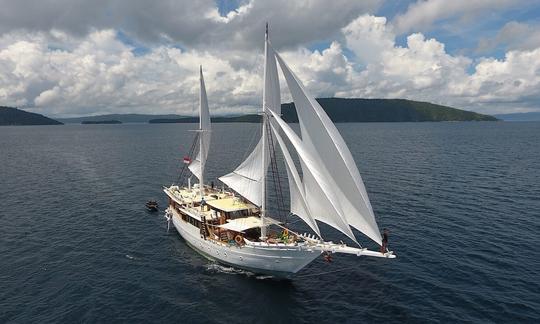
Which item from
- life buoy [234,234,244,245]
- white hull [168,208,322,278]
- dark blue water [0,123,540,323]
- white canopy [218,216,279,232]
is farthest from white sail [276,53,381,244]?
life buoy [234,234,244,245]

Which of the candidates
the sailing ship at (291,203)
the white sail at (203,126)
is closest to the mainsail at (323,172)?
the sailing ship at (291,203)

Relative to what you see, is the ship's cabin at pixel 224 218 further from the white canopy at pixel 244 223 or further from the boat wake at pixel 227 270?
the boat wake at pixel 227 270

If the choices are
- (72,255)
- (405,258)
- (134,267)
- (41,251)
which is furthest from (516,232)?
(41,251)

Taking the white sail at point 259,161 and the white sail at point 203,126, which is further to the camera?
the white sail at point 203,126

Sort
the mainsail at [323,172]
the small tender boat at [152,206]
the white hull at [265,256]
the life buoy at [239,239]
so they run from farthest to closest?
the small tender boat at [152,206], the life buoy at [239,239], the white hull at [265,256], the mainsail at [323,172]

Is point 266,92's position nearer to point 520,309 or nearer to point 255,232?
point 255,232

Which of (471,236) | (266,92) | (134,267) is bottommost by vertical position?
(134,267)

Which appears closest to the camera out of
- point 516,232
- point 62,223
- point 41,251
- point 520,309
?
point 520,309

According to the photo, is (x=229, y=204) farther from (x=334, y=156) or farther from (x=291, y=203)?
(x=334, y=156)
